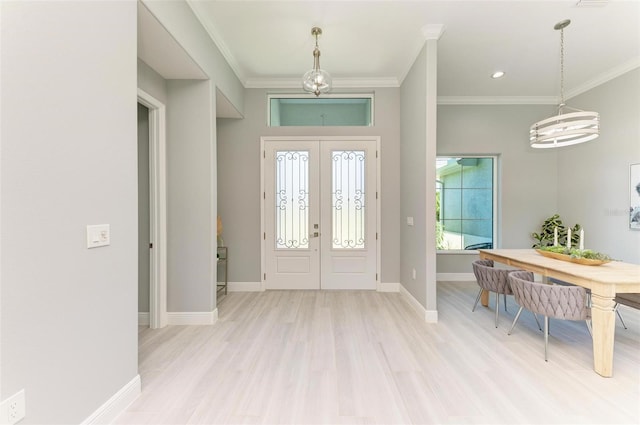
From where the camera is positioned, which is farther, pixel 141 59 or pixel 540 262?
pixel 540 262

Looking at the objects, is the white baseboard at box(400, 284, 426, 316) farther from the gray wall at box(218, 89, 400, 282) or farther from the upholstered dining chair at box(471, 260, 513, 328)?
the upholstered dining chair at box(471, 260, 513, 328)

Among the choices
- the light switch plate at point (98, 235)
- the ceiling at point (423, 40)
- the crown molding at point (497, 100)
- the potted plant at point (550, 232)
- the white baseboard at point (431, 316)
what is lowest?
the white baseboard at point (431, 316)

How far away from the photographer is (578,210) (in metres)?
4.45

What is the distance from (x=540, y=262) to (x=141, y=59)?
A: 4.36 m

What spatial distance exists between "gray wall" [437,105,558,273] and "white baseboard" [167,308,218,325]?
4328mm

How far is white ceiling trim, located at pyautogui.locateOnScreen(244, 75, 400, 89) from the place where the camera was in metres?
4.14

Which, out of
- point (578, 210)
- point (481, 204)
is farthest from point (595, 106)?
point (481, 204)

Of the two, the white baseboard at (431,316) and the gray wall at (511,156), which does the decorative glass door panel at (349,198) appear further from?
the gray wall at (511,156)

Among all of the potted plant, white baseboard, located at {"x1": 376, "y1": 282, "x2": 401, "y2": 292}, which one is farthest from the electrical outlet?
the potted plant

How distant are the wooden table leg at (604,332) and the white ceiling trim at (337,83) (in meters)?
3.50

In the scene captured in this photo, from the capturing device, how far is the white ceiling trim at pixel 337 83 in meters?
4.14

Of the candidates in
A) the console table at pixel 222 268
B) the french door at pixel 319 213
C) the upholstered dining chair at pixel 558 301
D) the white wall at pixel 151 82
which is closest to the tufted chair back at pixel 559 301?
the upholstered dining chair at pixel 558 301

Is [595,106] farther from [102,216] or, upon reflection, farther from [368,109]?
[102,216]

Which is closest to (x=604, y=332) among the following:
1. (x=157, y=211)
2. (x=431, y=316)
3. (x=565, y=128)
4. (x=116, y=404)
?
(x=431, y=316)
